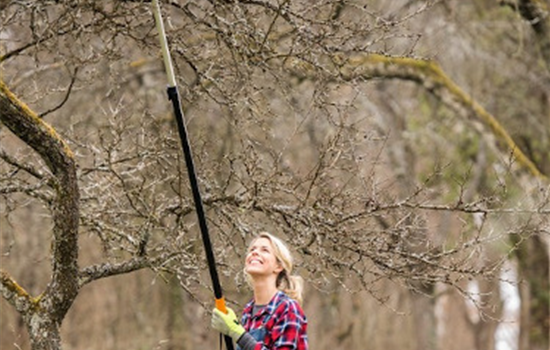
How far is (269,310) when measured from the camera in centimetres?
525

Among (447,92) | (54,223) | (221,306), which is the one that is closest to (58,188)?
(54,223)

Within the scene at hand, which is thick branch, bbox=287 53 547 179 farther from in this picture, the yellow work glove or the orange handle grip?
the yellow work glove

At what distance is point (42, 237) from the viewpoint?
2058 centimetres

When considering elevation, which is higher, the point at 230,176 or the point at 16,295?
the point at 230,176

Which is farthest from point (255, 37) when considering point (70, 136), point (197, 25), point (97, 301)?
point (97, 301)

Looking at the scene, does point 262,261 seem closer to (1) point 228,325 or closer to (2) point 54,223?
(1) point 228,325

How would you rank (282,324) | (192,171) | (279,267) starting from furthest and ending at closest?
(192,171) < (279,267) < (282,324)

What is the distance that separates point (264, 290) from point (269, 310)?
0.14 m

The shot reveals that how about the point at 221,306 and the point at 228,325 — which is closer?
the point at 228,325

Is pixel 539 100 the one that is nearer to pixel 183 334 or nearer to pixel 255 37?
pixel 183 334

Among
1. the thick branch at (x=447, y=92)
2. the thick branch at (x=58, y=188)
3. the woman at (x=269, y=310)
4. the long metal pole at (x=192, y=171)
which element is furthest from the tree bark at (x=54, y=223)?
the thick branch at (x=447, y=92)

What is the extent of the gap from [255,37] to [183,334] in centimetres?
1486

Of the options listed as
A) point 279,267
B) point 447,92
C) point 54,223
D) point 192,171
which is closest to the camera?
point 279,267

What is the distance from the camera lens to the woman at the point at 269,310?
5.15m
